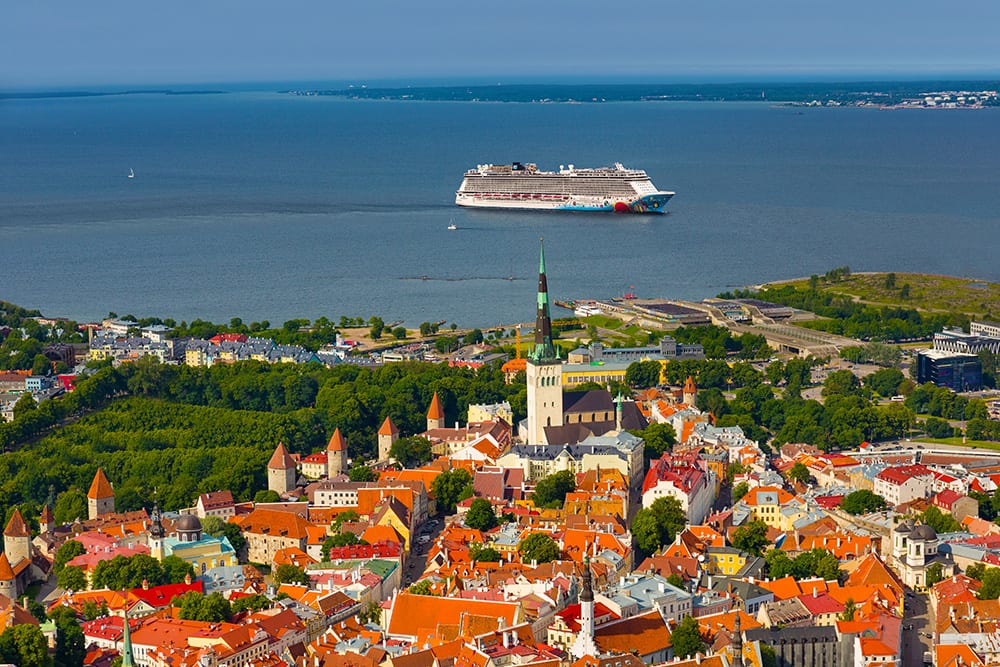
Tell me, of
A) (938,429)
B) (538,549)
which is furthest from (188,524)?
(938,429)

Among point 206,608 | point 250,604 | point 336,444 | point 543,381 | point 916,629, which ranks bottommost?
point 916,629

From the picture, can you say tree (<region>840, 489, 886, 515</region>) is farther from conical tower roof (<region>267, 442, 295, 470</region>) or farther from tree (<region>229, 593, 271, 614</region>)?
tree (<region>229, 593, 271, 614</region>)

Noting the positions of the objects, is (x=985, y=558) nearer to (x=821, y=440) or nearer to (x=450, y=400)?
(x=821, y=440)

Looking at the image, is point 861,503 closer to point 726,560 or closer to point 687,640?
point 726,560

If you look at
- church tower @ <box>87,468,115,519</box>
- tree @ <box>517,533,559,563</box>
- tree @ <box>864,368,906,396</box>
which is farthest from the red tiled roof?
church tower @ <box>87,468,115,519</box>

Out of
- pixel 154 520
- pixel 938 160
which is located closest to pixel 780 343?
pixel 154 520

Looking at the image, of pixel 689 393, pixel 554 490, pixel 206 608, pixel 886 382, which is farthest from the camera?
pixel 886 382
